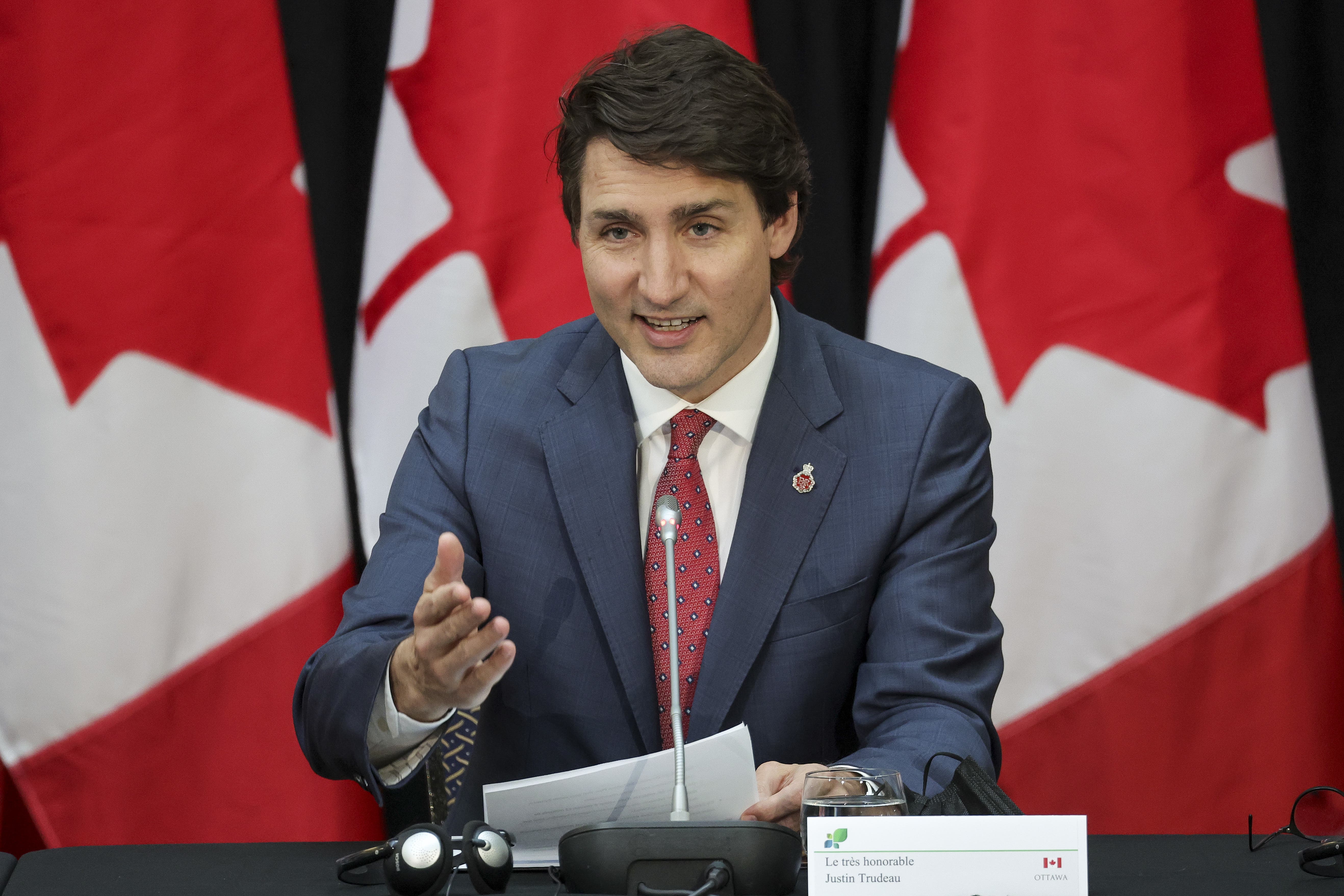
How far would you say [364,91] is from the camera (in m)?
2.62

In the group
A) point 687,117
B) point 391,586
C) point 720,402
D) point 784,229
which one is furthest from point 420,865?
point 784,229

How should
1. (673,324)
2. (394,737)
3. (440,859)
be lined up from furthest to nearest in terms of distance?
(673,324) < (394,737) < (440,859)

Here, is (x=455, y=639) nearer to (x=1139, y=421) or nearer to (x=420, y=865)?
(x=420, y=865)

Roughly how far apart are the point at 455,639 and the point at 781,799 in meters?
0.40

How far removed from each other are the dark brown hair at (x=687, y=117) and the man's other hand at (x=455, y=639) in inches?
28.6

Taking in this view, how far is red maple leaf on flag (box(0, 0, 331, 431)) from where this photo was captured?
249 cm

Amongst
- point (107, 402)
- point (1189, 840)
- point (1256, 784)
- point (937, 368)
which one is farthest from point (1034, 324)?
point (107, 402)

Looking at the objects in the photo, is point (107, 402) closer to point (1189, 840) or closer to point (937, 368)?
point (937, 368)

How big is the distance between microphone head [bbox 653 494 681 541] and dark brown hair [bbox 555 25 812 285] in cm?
60

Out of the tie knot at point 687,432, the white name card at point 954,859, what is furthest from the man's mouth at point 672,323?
the white name card at point 954,859

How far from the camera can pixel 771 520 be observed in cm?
185

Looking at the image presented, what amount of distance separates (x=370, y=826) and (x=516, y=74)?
156 cm

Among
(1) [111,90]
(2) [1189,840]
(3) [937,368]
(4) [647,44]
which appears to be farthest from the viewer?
(1) [111,90]

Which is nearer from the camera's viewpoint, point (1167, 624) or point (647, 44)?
point (647, 44)
